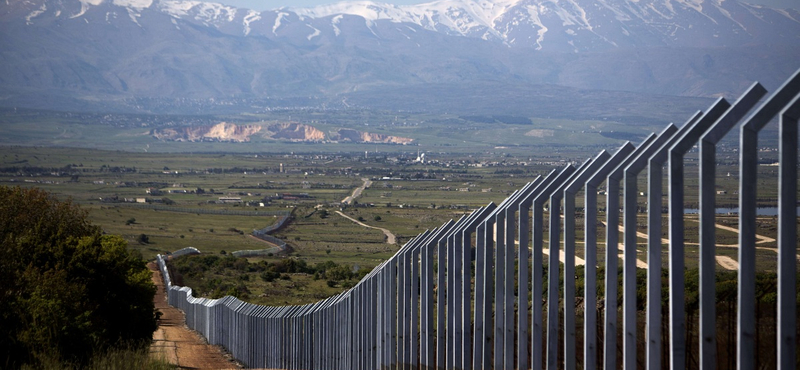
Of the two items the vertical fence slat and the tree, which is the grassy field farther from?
the tree

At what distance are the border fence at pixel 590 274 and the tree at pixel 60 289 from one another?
3.70m

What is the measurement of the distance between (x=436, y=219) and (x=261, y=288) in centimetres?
4318

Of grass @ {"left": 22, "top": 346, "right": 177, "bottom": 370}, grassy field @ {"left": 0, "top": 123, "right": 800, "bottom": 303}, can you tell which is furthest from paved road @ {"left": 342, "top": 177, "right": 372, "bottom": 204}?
grass @ {"left": 22, "top": 346, "right": 177, "bottom": 370}

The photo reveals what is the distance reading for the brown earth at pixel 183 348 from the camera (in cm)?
1914

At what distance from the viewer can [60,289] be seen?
15250 millimetres

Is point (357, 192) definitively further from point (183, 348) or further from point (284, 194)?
point (183, 348)

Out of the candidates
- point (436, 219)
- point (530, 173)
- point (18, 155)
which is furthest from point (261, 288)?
point (18, 155)

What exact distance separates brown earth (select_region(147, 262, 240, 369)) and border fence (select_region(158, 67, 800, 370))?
17.7 feet

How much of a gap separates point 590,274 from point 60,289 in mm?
11094

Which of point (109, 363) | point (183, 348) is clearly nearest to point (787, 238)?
point (109, 363)

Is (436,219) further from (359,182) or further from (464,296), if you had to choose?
(464,296)

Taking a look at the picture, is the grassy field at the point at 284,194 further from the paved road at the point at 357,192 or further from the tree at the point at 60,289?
the tree at the point at 60,289

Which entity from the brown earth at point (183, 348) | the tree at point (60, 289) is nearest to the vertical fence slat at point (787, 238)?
the tree at point (60, 289)

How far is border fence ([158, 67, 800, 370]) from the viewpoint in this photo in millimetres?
4469
